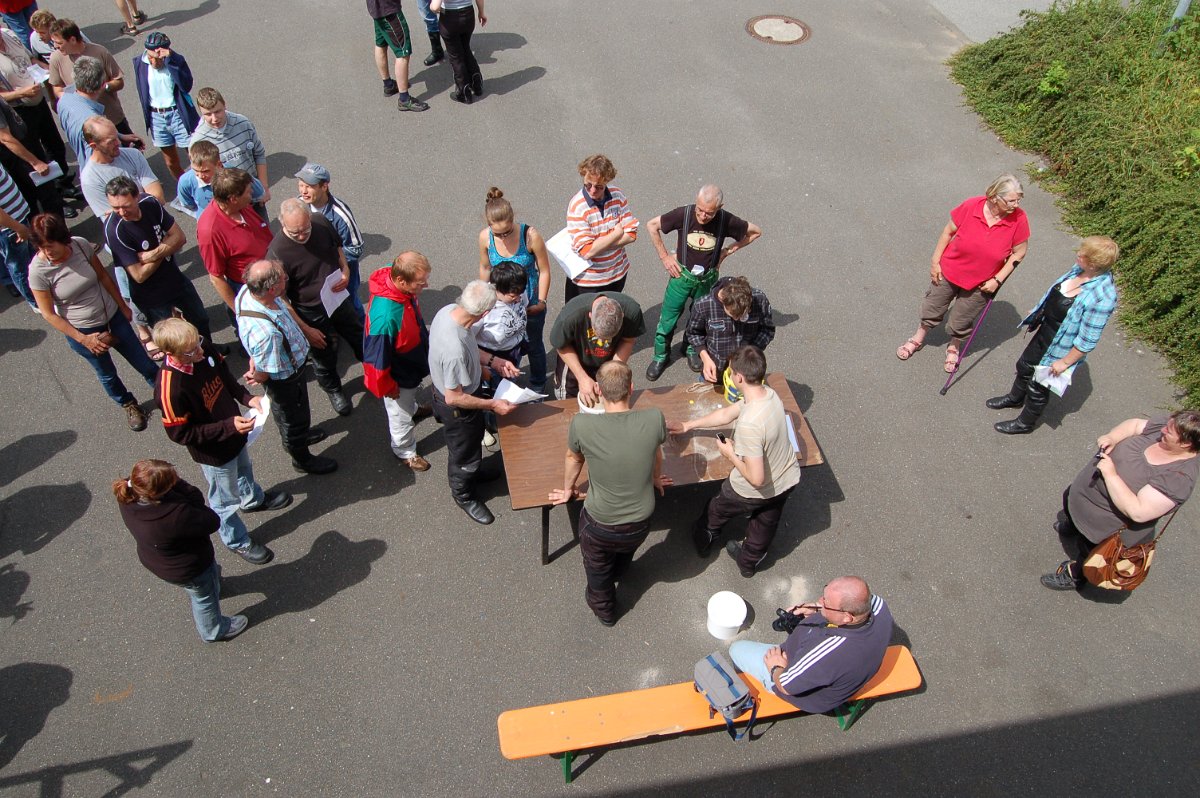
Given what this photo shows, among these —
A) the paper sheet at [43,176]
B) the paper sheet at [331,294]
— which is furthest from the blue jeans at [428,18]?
the paper sheet at [331,294]

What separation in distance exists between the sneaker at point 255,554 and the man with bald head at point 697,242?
335cm

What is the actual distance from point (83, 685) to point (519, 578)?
2570 millimetres

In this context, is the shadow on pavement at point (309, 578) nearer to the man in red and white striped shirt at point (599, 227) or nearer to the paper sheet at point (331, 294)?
the paper sheet at point (331, 294)

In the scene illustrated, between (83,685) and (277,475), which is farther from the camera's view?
(277,475)

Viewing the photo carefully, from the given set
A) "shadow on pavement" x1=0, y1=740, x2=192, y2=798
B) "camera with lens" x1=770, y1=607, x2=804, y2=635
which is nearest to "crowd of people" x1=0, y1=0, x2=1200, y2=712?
"camera with lens" x1=770, y1=607, x2=804, y2=635

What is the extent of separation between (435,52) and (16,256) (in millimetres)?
5651

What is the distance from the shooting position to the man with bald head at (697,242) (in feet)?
18.6

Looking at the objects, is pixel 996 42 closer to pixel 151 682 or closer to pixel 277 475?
pixel 277 475

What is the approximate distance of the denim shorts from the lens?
7.37m

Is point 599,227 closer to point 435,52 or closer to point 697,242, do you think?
point 697,242

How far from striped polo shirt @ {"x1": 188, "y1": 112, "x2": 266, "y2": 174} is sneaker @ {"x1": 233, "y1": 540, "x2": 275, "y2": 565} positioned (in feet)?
10.7

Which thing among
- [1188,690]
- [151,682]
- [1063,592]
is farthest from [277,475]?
[1188,690]

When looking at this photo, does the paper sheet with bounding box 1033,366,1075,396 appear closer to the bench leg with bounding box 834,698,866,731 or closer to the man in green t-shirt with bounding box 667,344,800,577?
the man in green t-shirt with bounding box 667,344,800,577

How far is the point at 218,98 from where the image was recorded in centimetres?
618
